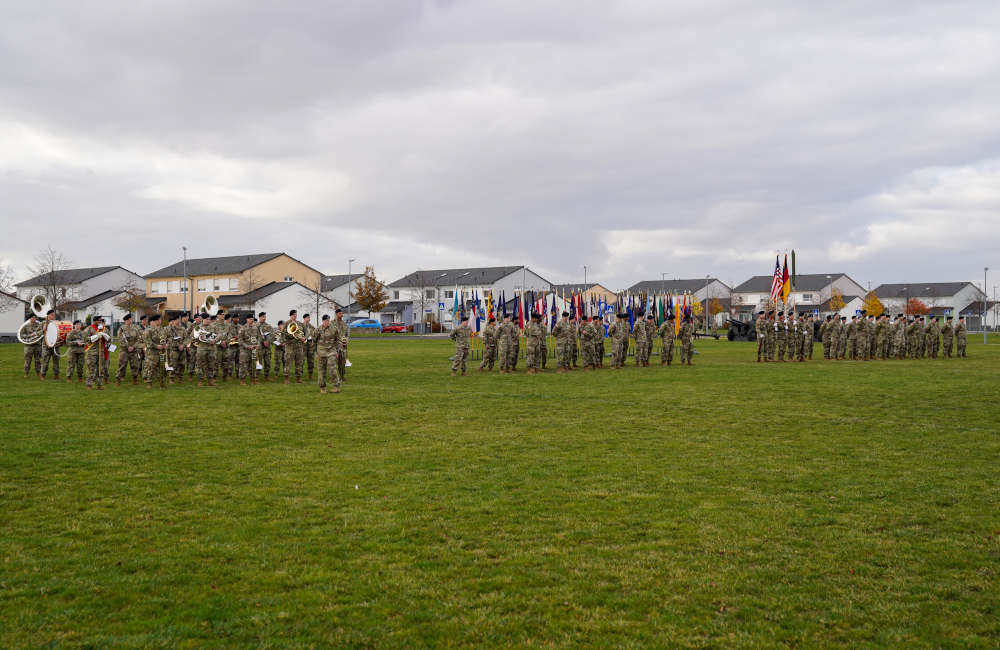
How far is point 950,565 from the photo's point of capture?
6.09 meters

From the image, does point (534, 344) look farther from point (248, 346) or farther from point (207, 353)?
point (207, 353)

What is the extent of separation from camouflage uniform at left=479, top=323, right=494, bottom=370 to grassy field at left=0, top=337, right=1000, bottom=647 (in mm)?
11270

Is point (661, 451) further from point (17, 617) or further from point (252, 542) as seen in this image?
point (17, 617)

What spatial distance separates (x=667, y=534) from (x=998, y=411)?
1210 cm

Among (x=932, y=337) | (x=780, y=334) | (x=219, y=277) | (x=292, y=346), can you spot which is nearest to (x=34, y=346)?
(x=292, y=346)

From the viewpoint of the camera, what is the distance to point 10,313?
193ft

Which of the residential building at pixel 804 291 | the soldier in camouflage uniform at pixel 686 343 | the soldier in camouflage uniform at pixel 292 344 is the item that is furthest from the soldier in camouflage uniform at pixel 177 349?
the residential building at pixel 804 291

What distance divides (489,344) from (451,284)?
231 feet

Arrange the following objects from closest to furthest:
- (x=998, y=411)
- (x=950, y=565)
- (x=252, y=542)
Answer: (x=950, y=565) < (x=252, y=542) < (x=998, y=411)

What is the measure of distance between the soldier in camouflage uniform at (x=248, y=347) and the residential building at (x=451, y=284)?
214ft

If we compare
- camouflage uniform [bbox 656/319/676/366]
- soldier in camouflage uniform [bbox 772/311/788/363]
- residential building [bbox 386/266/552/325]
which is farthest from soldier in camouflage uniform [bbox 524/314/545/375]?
residential building [bbox 386/266/552/325]

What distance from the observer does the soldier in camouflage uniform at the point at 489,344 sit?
25750mm

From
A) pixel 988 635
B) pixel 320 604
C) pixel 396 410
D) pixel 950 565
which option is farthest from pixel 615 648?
pixel 396 410

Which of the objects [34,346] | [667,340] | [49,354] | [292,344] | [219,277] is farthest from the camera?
[219,277]
